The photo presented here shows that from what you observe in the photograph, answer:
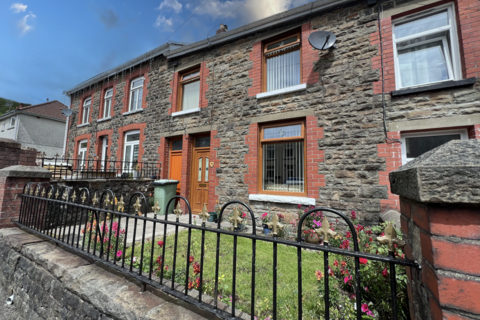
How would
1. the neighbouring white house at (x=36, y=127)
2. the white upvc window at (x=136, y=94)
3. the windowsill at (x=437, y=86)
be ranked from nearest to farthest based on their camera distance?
the windowsill at (x=437, y=86) < the white upvc window at (x=136, y=94) < the neighbouring white house at (x=36, y=127)

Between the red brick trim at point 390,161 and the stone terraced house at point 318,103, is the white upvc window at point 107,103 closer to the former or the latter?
the stone terraced house at point 318,103

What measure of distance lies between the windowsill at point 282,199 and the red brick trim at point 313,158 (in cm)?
17

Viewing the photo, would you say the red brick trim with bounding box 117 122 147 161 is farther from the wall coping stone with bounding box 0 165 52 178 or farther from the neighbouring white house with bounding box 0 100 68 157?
the neighbouring white house with bounding box 0 100 68 157

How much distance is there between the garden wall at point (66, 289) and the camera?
1574mm

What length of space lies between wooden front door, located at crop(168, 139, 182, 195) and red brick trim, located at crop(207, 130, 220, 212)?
164 centimetres

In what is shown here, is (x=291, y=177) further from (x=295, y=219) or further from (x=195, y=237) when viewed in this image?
(x=195, y=237)

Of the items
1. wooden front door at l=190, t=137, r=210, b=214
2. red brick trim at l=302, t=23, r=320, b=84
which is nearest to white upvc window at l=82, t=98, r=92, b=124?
wooden front door at l=190, t=137, r=210, b=214

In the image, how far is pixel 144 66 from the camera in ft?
30.9

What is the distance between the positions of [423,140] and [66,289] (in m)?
6.28

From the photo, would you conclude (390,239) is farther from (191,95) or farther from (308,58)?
(191,95)

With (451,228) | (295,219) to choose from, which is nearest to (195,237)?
(295,219)

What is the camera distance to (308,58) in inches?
217

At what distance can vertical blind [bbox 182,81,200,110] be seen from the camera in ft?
25.6

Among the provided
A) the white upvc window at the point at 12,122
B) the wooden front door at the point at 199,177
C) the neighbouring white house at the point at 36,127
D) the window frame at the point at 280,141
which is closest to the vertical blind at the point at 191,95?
the wooden front door at the point at 199,177
